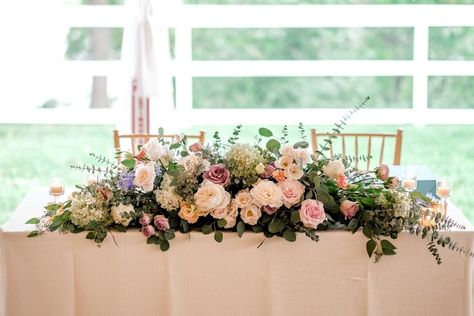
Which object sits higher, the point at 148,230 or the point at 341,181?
the point at 341,181

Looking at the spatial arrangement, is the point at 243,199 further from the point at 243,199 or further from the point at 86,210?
the point at 86,210

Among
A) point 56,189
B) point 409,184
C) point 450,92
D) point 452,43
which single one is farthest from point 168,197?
point 450,92

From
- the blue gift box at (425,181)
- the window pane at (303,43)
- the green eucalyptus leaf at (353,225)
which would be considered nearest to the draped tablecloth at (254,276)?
the green eucalyptus leaf at (353,225)

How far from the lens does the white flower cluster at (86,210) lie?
3004 mm

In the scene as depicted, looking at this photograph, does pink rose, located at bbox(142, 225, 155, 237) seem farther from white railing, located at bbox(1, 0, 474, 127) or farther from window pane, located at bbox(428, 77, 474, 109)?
window pane, located at bbox(428, 77, 474, 109)

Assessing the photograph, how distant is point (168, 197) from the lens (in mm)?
2992

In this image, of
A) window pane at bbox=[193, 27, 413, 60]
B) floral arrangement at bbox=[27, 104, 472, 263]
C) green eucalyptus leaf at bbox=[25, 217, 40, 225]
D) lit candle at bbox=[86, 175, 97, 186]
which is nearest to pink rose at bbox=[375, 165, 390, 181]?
floral arrangement at bbox=[27, 104, 472, 263]

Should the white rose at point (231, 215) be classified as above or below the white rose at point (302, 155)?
below

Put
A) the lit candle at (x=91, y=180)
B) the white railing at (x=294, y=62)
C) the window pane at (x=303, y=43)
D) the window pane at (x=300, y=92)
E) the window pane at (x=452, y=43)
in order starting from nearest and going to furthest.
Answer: the lit candle at (x=91, y=180) → the white railing at (x=294, y=62) → the window pane at (x=452, y=43) → the window pane at (x=303, y=43) → the window pane at (x=300, y=92)

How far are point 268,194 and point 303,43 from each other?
5.28m

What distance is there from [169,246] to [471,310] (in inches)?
39.1

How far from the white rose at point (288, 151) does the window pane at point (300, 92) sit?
516cm

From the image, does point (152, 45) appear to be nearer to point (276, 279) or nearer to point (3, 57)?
point (3, 57)

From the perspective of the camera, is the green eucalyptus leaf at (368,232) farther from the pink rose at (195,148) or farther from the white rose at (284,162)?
the pink rose at (195,148)
